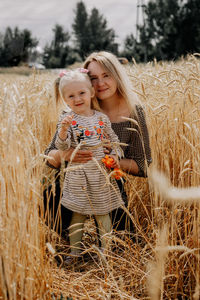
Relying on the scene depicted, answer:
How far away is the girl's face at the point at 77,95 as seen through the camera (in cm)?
161

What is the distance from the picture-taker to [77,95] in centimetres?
161

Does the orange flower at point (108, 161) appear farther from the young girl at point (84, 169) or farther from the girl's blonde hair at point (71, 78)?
the girl's blonde hair at point (71, 78)

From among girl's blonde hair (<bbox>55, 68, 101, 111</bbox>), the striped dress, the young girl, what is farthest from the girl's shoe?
girl's blonde hair (<bbox>55, 68, 101, 111</bbox>)

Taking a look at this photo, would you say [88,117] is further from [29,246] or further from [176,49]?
[176,49]

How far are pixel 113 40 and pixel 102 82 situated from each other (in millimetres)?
36048

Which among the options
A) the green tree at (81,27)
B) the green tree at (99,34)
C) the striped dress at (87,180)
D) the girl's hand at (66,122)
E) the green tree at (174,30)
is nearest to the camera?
the girl's hand at (66,122)

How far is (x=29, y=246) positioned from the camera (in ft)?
3.15

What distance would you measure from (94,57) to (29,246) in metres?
1.22

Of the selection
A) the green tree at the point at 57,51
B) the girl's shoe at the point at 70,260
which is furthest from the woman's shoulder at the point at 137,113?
the green tree at the point at 57,51

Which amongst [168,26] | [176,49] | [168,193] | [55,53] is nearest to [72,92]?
[168,193]

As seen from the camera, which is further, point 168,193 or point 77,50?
point 77,50

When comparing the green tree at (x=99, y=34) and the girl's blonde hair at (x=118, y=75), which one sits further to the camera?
the green tree at (x=99, y=34)

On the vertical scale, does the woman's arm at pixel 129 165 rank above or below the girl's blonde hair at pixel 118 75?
below

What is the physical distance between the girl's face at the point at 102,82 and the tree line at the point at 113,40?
19051mm
